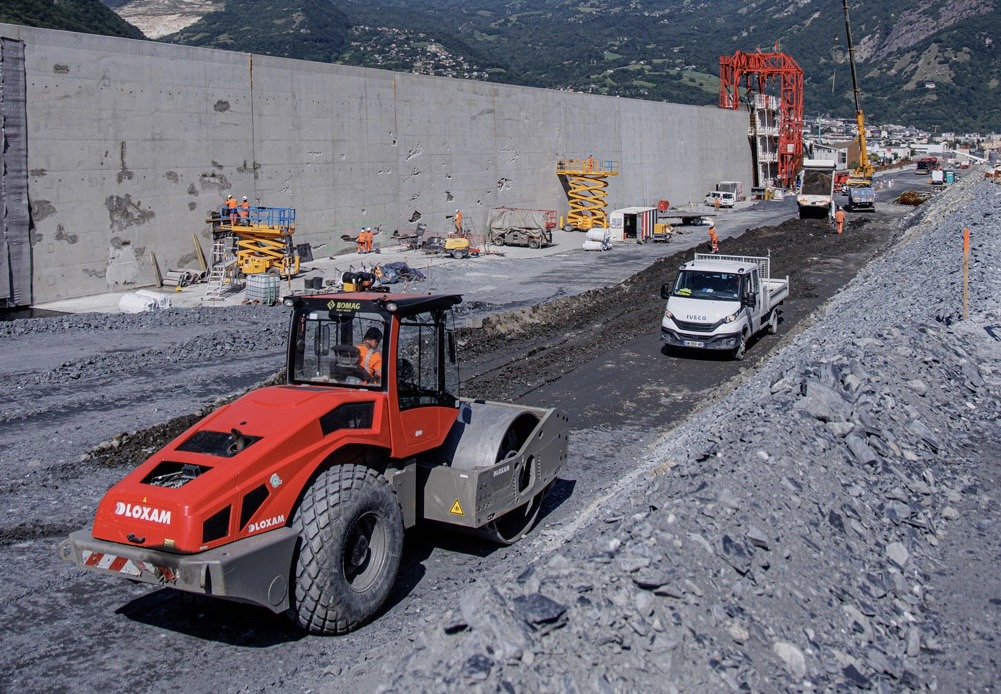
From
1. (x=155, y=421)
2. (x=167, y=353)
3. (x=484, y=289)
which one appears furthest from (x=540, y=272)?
(x=155, y=421)

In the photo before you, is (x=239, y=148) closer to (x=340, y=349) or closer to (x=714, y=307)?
(x=714, y=307)

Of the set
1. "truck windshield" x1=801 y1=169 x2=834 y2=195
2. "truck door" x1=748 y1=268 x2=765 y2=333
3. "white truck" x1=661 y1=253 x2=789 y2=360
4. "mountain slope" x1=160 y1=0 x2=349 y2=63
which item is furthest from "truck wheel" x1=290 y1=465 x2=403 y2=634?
"mountain slope" x1=160 y1=0 x2=349 y2=63

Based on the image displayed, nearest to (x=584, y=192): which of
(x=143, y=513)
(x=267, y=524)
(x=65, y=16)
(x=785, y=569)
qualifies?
(x=785, y=569)

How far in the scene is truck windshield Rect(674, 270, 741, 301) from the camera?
1998 centimetres

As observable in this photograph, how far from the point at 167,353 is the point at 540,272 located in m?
18.2

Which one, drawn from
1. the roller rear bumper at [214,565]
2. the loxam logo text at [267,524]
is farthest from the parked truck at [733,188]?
the roller rear bumper at [214,565]

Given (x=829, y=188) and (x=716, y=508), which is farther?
(x=829, y=188)

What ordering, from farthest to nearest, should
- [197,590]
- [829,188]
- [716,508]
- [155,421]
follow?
[829,188]
[155,421]
[716,508]
[197,590]

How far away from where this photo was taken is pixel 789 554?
753cm

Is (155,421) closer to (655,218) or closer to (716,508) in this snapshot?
(716,508)

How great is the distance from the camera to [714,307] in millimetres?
19609

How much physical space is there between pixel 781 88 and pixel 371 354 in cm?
8168

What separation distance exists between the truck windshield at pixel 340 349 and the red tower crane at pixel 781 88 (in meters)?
75.3

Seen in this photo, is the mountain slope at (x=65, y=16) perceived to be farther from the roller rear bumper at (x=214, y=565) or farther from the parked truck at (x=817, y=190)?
the roller rear bumper at (x=214, y=565)
